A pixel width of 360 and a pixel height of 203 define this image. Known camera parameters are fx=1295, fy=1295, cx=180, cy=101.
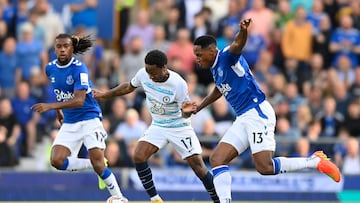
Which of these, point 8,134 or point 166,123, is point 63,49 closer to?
point 166,123

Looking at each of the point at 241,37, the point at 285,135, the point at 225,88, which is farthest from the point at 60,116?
the point at 285,135

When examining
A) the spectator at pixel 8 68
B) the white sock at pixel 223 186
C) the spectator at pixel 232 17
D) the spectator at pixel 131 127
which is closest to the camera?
the white sock at pixel 223 186

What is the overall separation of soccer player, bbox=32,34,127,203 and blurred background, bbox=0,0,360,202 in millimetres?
3196

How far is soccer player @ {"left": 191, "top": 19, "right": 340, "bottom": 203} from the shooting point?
1661 cm

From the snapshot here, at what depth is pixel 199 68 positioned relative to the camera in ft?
80.8

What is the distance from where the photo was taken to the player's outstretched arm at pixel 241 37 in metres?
15.9

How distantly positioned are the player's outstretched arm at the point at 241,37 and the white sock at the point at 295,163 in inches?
63.8

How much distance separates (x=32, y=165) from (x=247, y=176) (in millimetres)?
3880

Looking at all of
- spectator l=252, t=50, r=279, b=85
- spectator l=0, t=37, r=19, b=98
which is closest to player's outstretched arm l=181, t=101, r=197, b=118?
spectator l=252, t=50, r=279, b=85

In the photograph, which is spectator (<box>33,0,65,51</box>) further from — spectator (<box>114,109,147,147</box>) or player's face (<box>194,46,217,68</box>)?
player's face (<box>194,46,217,68</box>)

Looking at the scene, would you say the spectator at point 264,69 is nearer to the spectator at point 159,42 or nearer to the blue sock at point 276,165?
the spectator at point 159,42

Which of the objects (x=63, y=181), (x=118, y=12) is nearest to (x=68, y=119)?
(x=63, y=181)

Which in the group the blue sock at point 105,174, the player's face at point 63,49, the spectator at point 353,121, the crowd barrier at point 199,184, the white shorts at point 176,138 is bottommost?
the crowd barrier at point 199,184

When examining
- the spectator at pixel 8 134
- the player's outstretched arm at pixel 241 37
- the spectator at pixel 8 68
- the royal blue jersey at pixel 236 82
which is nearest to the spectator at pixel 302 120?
the spectator at pixel 8 134
